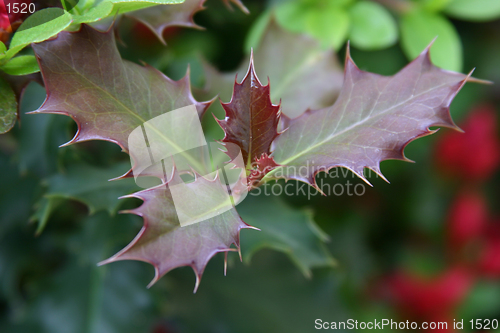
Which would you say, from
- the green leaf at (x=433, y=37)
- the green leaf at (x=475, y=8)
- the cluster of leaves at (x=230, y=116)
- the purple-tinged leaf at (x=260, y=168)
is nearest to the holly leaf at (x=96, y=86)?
the cluster of leaves at (x=230, y=116)

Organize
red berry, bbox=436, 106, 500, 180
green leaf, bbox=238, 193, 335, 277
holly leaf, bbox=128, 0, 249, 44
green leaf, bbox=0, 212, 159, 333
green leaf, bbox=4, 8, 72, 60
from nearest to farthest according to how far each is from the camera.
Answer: green leaf, bbox=4, 8, 72, 60, holly leaf, bbox=128, 0, 249, 44, green leaf, bbox=238, 193, 335, 277, green leaf, bbox=0, 212, 159, 333, red berry, bbox=436, 106, 500, 180

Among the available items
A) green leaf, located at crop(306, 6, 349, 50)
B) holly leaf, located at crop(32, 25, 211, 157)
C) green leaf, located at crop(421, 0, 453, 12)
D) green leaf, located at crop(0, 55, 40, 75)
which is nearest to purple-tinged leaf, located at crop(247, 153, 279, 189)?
holly leaf, located at crop(32, 25, 211, 157)

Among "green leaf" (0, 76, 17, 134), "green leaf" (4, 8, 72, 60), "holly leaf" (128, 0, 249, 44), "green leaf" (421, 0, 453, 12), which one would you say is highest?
"green leaf" (4, 8, 72, 60)

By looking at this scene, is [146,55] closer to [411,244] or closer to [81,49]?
[81,49]

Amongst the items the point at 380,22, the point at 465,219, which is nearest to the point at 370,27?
the point at 380,22

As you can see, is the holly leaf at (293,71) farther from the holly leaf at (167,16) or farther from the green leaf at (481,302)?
the green leaf at (481,302)

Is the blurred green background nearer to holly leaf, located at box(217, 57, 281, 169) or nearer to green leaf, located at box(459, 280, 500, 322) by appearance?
green leaf, located at box(459, 280, 500, 322)

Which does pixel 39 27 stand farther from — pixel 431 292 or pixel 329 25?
pixel 431 292

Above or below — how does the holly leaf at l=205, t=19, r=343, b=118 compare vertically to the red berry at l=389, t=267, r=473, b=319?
above
